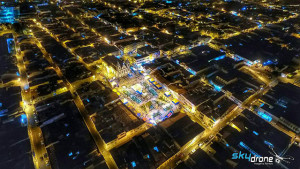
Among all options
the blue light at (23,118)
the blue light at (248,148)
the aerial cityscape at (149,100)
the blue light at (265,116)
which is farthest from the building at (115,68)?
the blue light at (265,116)

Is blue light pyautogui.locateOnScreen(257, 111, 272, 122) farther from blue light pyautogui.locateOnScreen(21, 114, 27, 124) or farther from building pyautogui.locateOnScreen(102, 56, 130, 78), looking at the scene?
blue light pyautogui.locateOnScreen(21, 114, 27, 124)

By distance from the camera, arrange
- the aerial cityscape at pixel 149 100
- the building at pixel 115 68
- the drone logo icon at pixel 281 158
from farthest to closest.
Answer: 1. the building at pixel 115 68
2. the aerial cityscape at pixel 149 100
3. the drone logo icon at pixel 281 158

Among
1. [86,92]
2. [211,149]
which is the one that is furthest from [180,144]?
[86,92]

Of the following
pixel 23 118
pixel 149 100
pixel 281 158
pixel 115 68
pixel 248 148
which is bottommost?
pixel 23 118

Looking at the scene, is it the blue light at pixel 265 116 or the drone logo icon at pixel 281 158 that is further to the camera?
the blue light at pixel 265 116

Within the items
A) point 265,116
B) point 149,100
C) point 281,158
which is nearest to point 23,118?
point 149,100

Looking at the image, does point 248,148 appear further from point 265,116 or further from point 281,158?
point 265,116

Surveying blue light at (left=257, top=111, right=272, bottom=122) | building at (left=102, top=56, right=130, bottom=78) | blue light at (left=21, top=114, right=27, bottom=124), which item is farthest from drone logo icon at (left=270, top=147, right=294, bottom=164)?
blue light at (left=21, top=114, right=27, bottom=124)

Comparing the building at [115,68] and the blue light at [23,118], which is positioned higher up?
the building at [115,68]

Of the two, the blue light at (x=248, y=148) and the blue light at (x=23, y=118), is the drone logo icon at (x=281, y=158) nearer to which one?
the blue light at (x=248, y=148)
